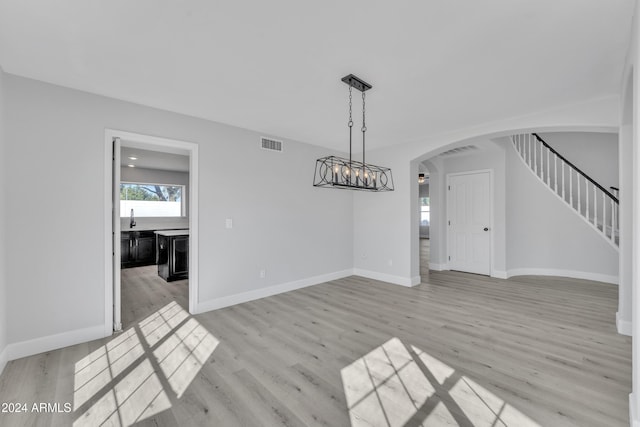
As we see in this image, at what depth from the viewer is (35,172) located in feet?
8.86

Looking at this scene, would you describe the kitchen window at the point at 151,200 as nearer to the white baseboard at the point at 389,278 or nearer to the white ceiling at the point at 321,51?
the white ceiling at the point at 321,51

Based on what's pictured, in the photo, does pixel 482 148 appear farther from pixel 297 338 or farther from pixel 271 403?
pixel 271 403

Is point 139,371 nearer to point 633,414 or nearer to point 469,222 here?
point 633,414

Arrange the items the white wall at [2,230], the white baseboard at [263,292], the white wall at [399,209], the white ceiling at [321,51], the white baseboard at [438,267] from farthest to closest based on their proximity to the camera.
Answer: the white baseboard at [438,267]
the white wall at [399,209]
the white baseboard at [263,292]
the white wall at [2,230]
the white ceiling at [321,51]

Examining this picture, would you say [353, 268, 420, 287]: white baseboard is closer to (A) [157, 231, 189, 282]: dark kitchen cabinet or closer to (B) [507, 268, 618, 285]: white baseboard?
(B) [507, 268, 618, 285]: white baseboard

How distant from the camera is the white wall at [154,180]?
23.1 feet

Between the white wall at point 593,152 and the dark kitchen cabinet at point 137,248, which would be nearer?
the white wall at point 593,152

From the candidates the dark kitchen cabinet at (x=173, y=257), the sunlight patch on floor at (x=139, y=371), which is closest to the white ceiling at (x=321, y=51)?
the sunlight patch on floor at (x=139, y=371)

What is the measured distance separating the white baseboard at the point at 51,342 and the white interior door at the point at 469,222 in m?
6.27

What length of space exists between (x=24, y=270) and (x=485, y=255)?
688 cm

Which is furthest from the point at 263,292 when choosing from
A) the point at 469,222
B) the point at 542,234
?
the point at 542,234

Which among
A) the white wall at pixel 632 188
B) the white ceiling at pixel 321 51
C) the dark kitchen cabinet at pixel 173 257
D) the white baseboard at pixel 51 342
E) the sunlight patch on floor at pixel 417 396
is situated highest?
the white ceiling at pixel 321 51

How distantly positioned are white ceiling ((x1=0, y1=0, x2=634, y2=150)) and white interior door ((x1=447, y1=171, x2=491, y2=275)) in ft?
9.39

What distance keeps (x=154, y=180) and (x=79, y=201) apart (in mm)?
4881
